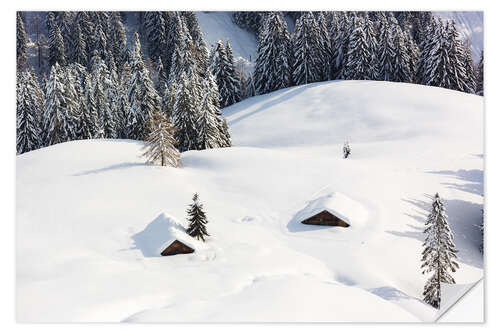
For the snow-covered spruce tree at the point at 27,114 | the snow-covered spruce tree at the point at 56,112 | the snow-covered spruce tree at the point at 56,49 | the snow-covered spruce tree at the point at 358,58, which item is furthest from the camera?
the snow-covered spruce tree at the point at 358,58

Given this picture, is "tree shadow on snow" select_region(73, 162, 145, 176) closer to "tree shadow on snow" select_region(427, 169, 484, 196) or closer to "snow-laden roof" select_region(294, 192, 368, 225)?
"snow-laden roof" select_region(294, 192, 368, 225)

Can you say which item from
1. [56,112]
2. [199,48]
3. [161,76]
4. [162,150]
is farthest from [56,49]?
[199,48]

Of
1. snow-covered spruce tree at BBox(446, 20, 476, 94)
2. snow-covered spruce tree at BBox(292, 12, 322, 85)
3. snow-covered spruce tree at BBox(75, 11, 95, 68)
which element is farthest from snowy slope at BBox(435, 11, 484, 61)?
snow-covered spruce tree at BBox(292, 12, 322, 85)

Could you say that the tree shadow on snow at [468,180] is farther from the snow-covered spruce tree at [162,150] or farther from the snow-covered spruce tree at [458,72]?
the snow-covered spruce tree at [162,150]

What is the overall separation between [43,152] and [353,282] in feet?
Answer: 47.6

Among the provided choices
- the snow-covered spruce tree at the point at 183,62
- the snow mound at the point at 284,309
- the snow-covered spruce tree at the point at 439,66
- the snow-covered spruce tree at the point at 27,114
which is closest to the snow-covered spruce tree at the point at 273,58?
the snow-covered spruce tree at the point at 183,62

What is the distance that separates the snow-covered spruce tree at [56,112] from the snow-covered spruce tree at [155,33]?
5.40 meters

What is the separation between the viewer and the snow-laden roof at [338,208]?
A: 53.8 ft

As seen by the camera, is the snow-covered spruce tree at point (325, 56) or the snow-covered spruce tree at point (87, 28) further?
the snow-covered spruce tree at point (325, 56)

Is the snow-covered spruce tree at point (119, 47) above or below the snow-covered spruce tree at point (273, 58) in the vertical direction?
below

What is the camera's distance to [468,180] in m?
15.4

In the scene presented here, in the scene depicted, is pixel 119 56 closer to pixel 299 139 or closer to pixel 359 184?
pixel 299 139

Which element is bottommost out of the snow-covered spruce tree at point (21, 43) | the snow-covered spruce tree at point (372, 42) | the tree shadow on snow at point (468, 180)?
the tree shadow on snow at point (468, 180)

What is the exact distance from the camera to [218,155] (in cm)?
2244
